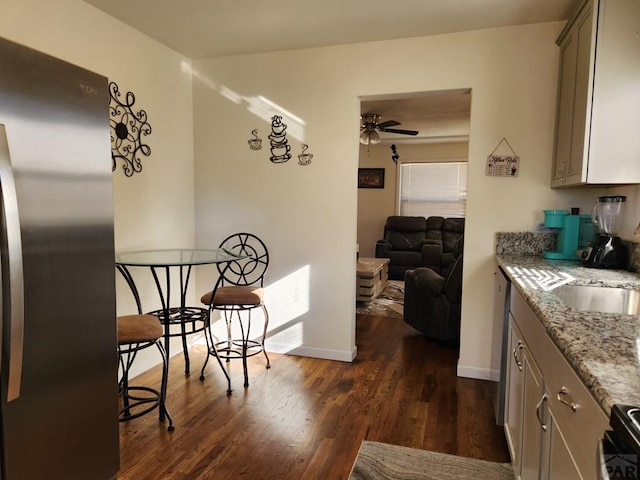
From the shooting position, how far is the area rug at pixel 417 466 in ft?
6.50

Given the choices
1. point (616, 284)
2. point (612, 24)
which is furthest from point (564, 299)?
point (612, 24)

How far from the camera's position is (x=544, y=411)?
50.5 inches

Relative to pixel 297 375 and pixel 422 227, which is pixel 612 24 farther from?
pixel 422 227

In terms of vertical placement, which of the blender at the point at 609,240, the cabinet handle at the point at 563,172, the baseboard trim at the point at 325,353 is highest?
the cabinet handle at the point at 563,172

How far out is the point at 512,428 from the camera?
6.31 feet

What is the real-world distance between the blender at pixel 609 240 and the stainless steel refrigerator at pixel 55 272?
2450mm

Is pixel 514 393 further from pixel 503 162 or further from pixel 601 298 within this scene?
pixel 503 162

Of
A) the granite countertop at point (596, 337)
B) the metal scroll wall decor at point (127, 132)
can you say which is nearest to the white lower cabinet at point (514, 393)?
the granite countertop at point (596, 337)

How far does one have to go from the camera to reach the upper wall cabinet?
2.04m

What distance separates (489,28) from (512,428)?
249 cm

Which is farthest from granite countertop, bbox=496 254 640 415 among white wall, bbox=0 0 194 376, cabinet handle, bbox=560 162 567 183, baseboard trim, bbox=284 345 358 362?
white wall, bbox=0 0 194 376

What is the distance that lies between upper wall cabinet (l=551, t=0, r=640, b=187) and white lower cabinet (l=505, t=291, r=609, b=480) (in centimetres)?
82

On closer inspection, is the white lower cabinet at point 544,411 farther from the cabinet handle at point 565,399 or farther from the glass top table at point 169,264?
the glass top table at point 169,264

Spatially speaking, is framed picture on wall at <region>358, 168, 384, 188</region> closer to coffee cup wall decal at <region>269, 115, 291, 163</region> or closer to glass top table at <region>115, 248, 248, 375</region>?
coffee cup wall decal at <region>269, 115, 291, 163</region>
